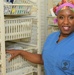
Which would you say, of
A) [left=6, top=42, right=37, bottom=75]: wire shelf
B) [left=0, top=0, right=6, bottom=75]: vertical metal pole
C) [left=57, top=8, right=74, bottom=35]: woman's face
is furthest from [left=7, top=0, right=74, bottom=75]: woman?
[left=0, top=0, right=6, bottom=75]: vertical metal pole

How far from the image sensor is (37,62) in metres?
1.75

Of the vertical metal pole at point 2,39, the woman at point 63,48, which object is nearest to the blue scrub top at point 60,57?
the woman at point 63,48

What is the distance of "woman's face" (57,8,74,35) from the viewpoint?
1.44 meters

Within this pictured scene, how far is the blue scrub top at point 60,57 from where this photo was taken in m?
1.41

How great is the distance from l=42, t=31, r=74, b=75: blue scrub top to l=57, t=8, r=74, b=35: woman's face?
6 cm

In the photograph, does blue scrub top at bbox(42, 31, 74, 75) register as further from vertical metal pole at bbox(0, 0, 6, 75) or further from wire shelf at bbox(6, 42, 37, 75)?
vertical metal pole at bbox(0, 0, 6, 75)

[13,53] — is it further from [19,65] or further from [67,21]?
[67,21]

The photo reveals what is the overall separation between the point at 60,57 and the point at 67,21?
0.93 feet

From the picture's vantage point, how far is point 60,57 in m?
1.43

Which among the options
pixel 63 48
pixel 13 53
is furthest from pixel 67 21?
pixel 13 53

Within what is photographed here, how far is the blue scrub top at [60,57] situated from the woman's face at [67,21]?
59 millimetres

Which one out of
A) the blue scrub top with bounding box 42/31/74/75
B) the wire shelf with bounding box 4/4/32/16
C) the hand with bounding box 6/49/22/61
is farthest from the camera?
the hand with bounding box 6/49/22/61

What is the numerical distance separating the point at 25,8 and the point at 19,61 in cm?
48

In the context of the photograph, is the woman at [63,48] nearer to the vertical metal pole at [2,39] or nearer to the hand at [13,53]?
the hand at [13,53]
